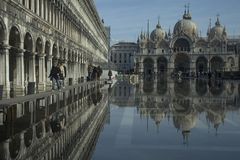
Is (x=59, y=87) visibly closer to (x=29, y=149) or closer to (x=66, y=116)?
(x=66, y=116)

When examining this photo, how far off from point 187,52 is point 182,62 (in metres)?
4.29

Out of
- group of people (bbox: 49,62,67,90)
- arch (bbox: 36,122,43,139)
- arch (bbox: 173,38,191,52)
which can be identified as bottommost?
arch (bbox: 36,122,43,139)

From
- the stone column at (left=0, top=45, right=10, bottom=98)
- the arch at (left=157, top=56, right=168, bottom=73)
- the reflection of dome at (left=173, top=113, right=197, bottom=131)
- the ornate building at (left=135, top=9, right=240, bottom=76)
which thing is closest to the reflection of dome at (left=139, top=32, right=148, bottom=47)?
the ornate building at (left=135, top=9, right=240, bottom=76)

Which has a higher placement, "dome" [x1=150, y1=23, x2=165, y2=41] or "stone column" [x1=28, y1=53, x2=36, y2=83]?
"dome" [x1=150, y1=23, x2=165, y2=41]

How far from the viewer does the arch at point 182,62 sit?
150500 millimetres

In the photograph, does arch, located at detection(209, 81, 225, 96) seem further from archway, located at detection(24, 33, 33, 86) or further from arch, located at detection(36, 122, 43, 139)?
arch, located at detection(36, 122, 43, 139)

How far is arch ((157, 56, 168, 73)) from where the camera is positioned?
153500 millimetres

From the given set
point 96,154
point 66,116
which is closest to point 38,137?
point 96,154

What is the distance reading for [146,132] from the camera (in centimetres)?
1116

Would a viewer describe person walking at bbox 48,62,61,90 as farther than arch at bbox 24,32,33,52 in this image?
No

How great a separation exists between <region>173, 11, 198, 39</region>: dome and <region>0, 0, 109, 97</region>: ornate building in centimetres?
10580

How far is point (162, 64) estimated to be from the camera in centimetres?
15462

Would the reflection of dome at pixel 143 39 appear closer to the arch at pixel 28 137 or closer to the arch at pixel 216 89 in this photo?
the arch at pixel 216 89

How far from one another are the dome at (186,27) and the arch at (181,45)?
254 cm
